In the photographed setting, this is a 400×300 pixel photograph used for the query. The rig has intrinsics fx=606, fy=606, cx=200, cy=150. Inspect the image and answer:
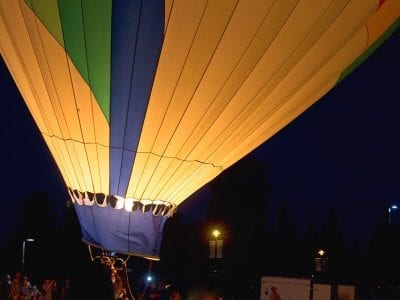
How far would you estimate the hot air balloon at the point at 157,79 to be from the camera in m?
5.47

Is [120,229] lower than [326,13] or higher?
lower

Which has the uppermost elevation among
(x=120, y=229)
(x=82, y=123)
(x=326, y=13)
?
(x=326, y=13)

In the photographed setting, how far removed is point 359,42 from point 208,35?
2003mm

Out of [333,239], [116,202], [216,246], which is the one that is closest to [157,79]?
[116,202]

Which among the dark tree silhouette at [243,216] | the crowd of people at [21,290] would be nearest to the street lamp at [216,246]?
the crowd of people at [21,290]

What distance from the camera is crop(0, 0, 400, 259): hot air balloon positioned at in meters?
5.47

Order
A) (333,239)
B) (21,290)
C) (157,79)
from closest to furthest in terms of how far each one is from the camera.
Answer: (157,79)
(21,290)
(333,239)

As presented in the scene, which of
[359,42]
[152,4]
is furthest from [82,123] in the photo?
[359,42]

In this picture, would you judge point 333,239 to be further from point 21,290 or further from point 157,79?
point 157,79

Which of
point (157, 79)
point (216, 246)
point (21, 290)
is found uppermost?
point (157, 79)

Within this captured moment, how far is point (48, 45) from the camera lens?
227 inches

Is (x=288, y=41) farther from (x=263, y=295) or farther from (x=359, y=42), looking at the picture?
(x=263, y=295)

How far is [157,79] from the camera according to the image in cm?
590

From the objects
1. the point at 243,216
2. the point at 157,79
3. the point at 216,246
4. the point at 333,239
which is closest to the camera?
the point at 157,79
